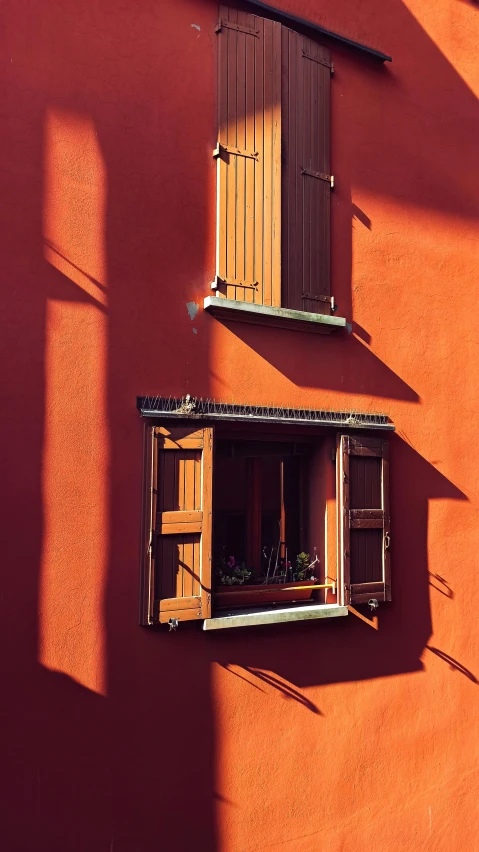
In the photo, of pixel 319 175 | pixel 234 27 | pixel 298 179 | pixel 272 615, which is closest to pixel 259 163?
pixel 298 179

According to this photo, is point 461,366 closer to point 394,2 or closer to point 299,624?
point 299,624

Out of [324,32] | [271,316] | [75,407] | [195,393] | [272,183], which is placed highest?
[324,32]

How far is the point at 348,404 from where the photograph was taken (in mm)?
5332

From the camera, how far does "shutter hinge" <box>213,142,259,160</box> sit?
16.0 ft

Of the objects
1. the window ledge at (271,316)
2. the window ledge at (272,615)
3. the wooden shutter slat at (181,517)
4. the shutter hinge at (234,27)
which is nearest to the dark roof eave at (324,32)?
the shutter hinge at (234,27)

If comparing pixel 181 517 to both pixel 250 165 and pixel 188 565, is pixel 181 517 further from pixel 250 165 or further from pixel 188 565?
pixel 250 165

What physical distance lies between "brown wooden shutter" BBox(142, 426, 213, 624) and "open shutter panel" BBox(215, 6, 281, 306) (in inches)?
42.9

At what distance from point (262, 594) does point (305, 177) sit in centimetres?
295

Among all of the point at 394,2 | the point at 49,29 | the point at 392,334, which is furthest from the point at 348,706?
the point at 394,2

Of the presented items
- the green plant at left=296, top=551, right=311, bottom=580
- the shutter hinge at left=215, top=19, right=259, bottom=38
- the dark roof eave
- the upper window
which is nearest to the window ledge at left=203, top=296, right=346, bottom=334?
the upper window

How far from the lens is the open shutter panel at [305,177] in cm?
519

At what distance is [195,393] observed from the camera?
4.68 meters

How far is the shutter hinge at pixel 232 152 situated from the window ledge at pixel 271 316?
989 mm

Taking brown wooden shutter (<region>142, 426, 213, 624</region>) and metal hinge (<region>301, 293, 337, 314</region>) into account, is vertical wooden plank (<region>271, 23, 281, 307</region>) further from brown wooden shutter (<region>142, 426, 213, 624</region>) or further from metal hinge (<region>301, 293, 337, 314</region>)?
brown wooden shutter (<region>142, 426, 213, 624</region>)
